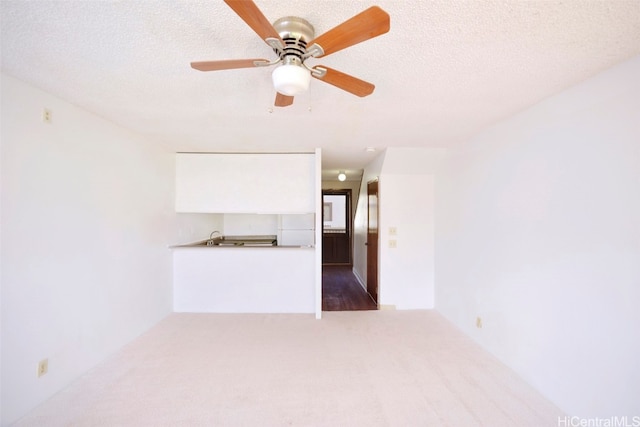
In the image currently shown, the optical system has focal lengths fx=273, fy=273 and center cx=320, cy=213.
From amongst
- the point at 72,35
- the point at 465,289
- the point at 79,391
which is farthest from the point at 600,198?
the point at 79,391

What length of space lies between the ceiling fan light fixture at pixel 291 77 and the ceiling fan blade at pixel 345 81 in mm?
86

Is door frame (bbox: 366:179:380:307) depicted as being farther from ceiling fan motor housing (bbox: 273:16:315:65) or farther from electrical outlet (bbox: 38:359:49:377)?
electrical outlet (bbox: 38:359:49:377)

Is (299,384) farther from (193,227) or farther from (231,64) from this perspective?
(193,227)

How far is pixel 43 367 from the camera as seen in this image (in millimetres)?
2057

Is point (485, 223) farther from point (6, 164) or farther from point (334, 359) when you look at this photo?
point (6, 164)

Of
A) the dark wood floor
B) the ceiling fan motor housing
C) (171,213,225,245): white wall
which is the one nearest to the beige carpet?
the dark wood floor

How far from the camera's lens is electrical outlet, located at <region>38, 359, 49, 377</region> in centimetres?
203

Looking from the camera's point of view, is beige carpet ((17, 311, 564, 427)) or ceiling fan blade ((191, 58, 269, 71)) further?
beige carpet ((17, 311, 564, 427))

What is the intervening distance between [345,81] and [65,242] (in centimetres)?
253

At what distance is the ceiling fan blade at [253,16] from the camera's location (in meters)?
0.91

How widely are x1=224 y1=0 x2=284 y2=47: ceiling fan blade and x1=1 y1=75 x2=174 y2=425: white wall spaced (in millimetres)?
1927

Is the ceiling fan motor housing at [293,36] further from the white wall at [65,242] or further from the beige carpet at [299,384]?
the beige carpet at [299,384]

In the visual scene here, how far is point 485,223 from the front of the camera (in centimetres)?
294

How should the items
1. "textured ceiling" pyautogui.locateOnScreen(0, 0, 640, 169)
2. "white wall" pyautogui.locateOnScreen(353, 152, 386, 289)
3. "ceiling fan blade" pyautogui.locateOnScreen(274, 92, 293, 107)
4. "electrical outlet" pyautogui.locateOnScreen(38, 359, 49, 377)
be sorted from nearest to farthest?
"textured ceiling" pyautogui.locateOnScreen(0, 0, 640, 169) < "ceiling fan blade" pyautogui.locateOnScreen(274, 92, 293, 107) < "electrical outlet" pyautogui.locateOnScreen(38, 359, 49, 377) < "white wall" pyautogui.locateOnScreen(353, 152, 386, 289)
